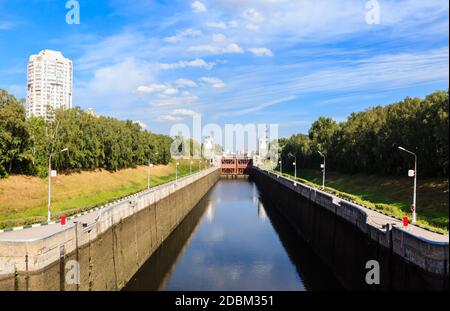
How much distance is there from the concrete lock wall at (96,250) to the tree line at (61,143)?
61.0 feet

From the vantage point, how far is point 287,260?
123 feet

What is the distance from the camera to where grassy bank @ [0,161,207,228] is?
38.6 meters

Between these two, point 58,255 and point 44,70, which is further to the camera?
point 44,70

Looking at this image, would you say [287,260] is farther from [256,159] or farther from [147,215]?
[256,159]

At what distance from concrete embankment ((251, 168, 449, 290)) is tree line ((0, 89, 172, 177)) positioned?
116 feet

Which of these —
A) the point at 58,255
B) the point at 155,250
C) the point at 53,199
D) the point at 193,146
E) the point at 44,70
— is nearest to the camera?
the point at 58,255

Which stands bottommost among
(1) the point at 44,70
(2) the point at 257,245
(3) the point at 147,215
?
(2) the point at 257,245

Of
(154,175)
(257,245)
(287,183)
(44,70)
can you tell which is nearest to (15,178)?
(257,245)

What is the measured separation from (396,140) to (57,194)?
4818cm

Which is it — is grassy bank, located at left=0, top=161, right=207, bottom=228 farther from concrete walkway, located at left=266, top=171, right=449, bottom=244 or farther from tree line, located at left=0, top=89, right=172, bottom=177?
concrete walkway, located at left=266, top=171, right=449, bottom=244

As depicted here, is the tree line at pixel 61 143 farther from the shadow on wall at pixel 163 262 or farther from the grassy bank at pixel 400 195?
the grassy bank at pixel 400 195

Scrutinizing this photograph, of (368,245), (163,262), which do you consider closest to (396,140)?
(368,245)

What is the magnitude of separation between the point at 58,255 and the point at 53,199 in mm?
31842

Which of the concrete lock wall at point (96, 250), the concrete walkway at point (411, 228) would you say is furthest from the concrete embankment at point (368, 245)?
the concrete lock wall at point (96, 250)
